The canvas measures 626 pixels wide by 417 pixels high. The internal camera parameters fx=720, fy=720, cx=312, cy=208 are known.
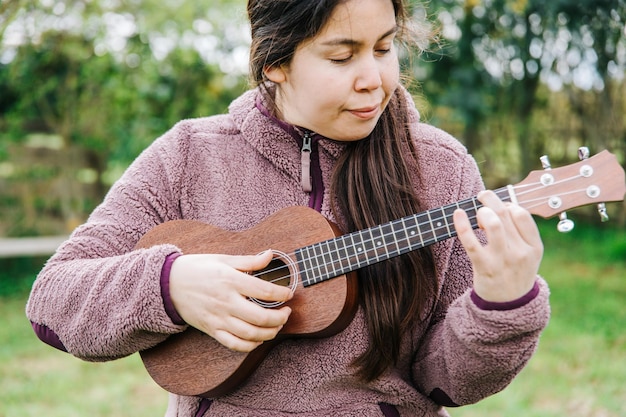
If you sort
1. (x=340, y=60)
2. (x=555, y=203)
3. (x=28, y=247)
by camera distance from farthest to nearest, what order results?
(x=28, y=247)
(x=340, y=60)
(x=555, y=203)

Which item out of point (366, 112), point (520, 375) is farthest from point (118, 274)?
point (520, 375)

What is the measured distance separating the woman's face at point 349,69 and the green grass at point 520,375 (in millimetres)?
2682

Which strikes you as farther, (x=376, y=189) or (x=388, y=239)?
(x=376, y=189)

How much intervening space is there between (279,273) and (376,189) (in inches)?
12.6

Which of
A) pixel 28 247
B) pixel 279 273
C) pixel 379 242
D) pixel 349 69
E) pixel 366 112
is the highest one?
pixel 349 69

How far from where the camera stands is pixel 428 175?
182 cm

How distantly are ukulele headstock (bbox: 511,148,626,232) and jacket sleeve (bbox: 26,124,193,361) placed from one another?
85 cm

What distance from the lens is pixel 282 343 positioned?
1.77 meters

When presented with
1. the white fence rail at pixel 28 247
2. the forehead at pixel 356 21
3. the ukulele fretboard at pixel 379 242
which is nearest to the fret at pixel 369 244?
the ukulele fretboard at pixel 379 242

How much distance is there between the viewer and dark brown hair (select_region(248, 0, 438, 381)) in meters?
1.69

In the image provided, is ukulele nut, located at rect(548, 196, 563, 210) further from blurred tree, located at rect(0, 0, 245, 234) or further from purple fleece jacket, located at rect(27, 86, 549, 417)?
blurred tree, located at rect(0, 0, 245, 234)

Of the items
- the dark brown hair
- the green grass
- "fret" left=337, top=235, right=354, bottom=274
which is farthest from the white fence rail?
"fret" left=337, top=235, right=354, bottom=274

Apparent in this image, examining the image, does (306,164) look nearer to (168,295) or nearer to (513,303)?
(168,295)

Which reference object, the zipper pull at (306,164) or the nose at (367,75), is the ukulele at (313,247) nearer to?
the zipper pull at (306,164)
